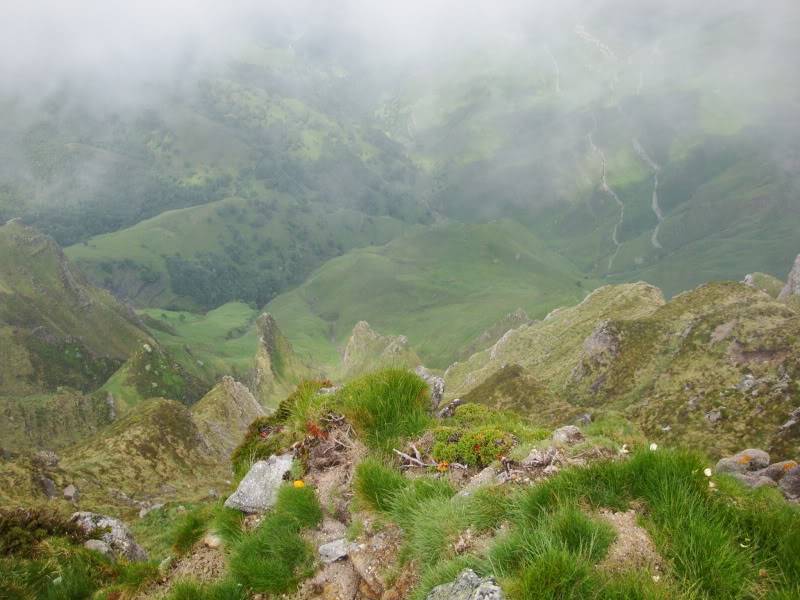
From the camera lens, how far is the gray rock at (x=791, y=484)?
15675mm

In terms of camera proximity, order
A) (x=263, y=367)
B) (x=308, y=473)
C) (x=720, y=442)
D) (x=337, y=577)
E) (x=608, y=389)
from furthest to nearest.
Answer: (x=263, y=367), (x=608, y=389), (x=720, y=442), (x=308, y=473), (x=337, y=577)

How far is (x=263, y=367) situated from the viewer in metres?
171

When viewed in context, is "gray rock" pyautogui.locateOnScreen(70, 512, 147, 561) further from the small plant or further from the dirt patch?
the dirt patch

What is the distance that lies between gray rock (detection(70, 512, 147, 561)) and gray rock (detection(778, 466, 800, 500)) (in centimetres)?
1834

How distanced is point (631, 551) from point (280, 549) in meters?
4.94

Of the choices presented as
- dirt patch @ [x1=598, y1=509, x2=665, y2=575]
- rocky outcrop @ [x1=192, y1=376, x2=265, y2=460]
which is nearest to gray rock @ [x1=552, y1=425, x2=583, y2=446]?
dirt patch @ [x1=598, y1=509, x2=665, y2=575]

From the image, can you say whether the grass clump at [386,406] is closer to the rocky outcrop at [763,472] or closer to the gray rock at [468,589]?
the gray rock at [468,589]

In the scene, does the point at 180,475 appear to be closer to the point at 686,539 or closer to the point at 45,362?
the point at 686,539

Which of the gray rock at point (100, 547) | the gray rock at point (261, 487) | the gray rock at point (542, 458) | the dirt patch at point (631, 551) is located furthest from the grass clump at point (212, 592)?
the gray rock at point (100, 547)

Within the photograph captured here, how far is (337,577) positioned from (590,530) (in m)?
3.78

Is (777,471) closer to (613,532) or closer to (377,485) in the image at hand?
(613,532)

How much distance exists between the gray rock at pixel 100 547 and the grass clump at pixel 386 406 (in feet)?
27.0

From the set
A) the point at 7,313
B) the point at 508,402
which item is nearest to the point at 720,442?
the point at 508,402

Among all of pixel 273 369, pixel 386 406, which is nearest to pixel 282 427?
pixel 386 406
